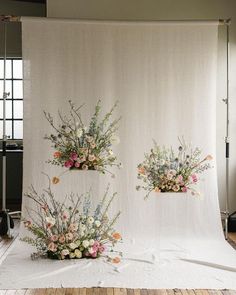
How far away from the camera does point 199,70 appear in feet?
19.7

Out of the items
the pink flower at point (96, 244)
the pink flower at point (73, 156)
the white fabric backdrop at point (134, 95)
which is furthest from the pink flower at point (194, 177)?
the pink flower at point (96, 244)

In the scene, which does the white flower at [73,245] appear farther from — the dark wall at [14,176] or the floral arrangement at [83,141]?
the dark wall at [14,176]

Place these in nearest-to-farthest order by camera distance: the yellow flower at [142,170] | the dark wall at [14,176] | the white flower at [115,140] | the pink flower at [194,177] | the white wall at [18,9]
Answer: the white flower at [115,140] < the pink flower at [194,177] < the yellow flower at [142,170] < the dark wall at [14,176] < the white wall at [18,9]

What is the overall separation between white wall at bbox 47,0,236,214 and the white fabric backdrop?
731 mm

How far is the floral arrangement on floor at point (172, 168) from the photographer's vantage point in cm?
576

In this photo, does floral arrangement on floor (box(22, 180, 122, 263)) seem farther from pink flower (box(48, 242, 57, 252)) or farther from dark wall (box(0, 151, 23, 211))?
dark wall (box(0, 151, 23, 211))

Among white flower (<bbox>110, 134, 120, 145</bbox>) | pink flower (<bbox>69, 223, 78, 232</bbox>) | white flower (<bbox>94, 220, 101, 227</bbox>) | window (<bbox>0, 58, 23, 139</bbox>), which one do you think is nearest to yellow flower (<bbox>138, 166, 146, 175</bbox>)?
white flower (<bbox>110, 134, 120, 145</bbox>)

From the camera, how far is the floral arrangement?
5.46 metres

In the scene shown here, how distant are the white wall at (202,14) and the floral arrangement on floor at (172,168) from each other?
0.83m

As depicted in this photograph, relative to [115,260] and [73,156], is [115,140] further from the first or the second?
[115,260]

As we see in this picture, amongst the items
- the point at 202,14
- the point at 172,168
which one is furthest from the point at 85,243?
the point at 202,14

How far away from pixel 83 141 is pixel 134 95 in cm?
81

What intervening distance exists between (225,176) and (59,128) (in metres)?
2.13

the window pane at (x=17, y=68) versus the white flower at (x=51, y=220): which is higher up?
the window pane at (x=17, y=68)
